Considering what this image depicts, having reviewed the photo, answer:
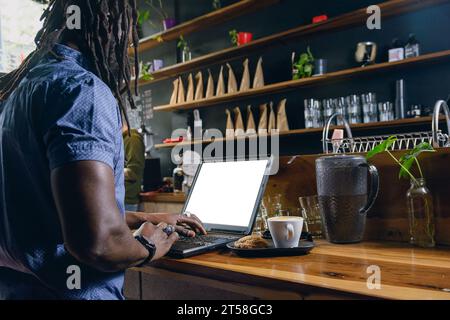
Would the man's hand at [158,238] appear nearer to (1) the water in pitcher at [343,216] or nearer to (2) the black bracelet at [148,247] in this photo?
(2) the black bracelet at [148,247]

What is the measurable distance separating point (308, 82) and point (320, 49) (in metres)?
0.40

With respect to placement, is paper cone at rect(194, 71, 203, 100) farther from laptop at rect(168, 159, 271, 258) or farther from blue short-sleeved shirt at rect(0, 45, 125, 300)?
blue short-sleeved shirt at rect(0, 45, 125, 300)

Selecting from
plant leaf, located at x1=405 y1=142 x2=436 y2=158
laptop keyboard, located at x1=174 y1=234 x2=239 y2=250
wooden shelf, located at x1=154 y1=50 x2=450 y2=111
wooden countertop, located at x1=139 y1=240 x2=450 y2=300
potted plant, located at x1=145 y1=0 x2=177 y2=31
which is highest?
potted plant, located at x1=145 y1=0 x2=177 y2=31

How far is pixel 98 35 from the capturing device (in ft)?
3.47

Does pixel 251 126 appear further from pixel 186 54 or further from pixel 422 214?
pixel 422 214

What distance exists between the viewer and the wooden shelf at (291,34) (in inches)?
A: 143

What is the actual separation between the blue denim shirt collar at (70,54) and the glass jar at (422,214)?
3.14 feet

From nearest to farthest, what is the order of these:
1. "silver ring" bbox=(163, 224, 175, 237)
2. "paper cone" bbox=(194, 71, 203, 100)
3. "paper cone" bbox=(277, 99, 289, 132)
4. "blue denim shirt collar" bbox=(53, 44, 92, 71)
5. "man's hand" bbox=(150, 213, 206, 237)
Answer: "blue denim shirt collar" bbox=(53, 44, 92, 71)
"silver ring" bbox=(163, 224, 175, 237)
"man's hand" bbox=(150, 213, 206, 237)
"paper cone" bbox=(277, 99, 289, 132)
"paper cone" bbox=(194, 71, 203, 100)

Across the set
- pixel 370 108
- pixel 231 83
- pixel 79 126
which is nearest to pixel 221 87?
pixel 231 83

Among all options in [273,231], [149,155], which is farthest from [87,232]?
[149,155]

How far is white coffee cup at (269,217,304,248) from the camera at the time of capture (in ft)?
4.01

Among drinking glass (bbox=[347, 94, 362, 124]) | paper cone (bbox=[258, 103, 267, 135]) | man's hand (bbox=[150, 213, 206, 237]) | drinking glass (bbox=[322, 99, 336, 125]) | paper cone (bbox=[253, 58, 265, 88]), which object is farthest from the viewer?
paper cone (bbox=[253, 58, 265, 88])

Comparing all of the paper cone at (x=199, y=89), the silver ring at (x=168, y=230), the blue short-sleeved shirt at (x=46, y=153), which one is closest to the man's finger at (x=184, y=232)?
the silver ring at (x=168, y=230)
